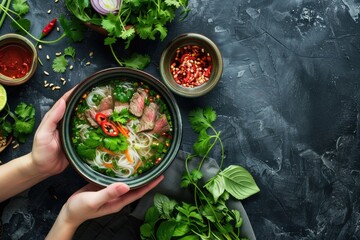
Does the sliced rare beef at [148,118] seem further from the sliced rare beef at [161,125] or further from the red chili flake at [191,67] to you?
the red chili flake at [191,67]

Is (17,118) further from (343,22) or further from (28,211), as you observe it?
(343,22)

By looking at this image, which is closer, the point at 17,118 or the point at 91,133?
the point at 91,133

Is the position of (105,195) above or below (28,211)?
above

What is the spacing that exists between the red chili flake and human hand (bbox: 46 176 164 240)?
588mm

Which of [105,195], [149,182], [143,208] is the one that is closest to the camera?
[105,195]

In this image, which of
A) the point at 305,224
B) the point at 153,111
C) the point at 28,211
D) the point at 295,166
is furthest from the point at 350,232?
the point at 28,211

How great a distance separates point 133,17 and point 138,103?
468 millimetres

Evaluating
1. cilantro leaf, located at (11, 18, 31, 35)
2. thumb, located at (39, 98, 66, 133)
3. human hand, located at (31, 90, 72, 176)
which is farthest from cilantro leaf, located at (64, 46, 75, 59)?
thumb, located at (39, 98, 66, 133)

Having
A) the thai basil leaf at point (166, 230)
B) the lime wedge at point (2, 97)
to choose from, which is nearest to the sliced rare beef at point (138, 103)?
the thai basil leaf at point (166, 230)

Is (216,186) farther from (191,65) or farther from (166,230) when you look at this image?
(191,65)

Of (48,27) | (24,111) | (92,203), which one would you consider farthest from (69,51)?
(92,203)

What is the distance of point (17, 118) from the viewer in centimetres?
301

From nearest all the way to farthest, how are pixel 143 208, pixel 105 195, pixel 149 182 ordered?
pixel 105 195, pixel 149 182, pixel 143 208

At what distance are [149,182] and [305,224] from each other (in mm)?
1027
